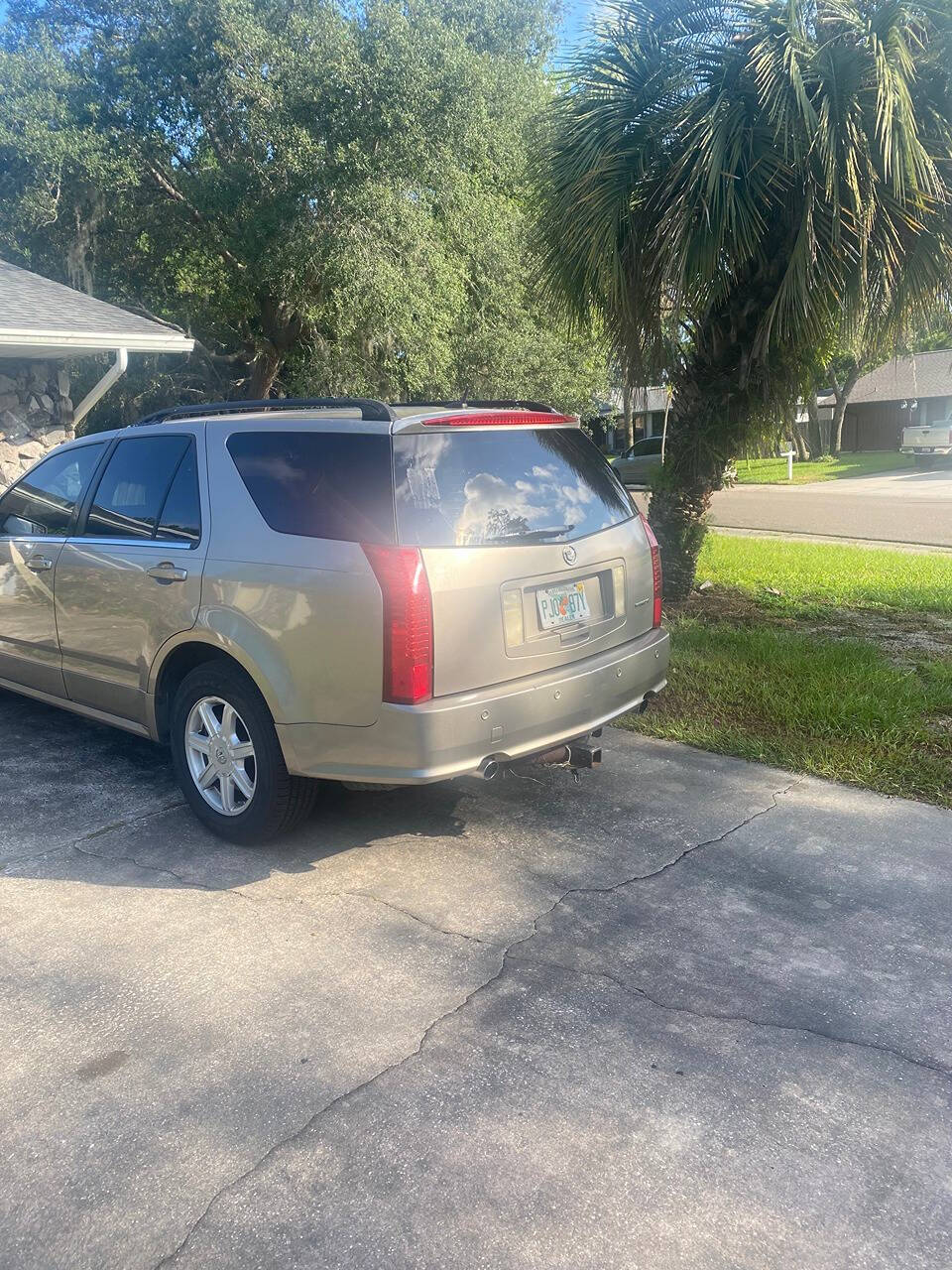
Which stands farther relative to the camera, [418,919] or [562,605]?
[562,605]

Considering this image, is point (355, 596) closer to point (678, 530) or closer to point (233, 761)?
point (233, 761)

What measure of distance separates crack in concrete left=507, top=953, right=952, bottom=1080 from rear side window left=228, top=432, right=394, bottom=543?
1610 millimetres

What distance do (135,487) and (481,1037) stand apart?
10.2 feet

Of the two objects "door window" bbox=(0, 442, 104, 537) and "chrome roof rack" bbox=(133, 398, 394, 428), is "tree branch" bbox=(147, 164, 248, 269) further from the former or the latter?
"chrome roof rack" bbox=(133, 398, 394, 428)

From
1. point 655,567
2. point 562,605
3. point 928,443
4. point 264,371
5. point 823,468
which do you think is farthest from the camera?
point 823,468

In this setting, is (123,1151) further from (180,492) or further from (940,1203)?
(180,492)

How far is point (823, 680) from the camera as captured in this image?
6512 mm

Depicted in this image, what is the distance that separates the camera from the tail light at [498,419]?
3963mm

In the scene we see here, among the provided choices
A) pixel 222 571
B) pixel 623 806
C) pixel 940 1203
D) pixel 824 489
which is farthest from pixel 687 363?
pixel 824 489

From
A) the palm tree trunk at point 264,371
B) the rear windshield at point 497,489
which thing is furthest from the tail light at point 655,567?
the palm tree trunk at point 264,371

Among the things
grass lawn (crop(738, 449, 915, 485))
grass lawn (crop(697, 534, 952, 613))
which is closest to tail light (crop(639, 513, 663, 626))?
grass lawn (crop(697, 534, 952, 613))

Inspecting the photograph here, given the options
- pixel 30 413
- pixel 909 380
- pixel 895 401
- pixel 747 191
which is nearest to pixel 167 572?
pixel 747 191

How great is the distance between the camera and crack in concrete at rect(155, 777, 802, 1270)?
236 centimetres

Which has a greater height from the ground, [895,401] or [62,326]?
[895,401]
